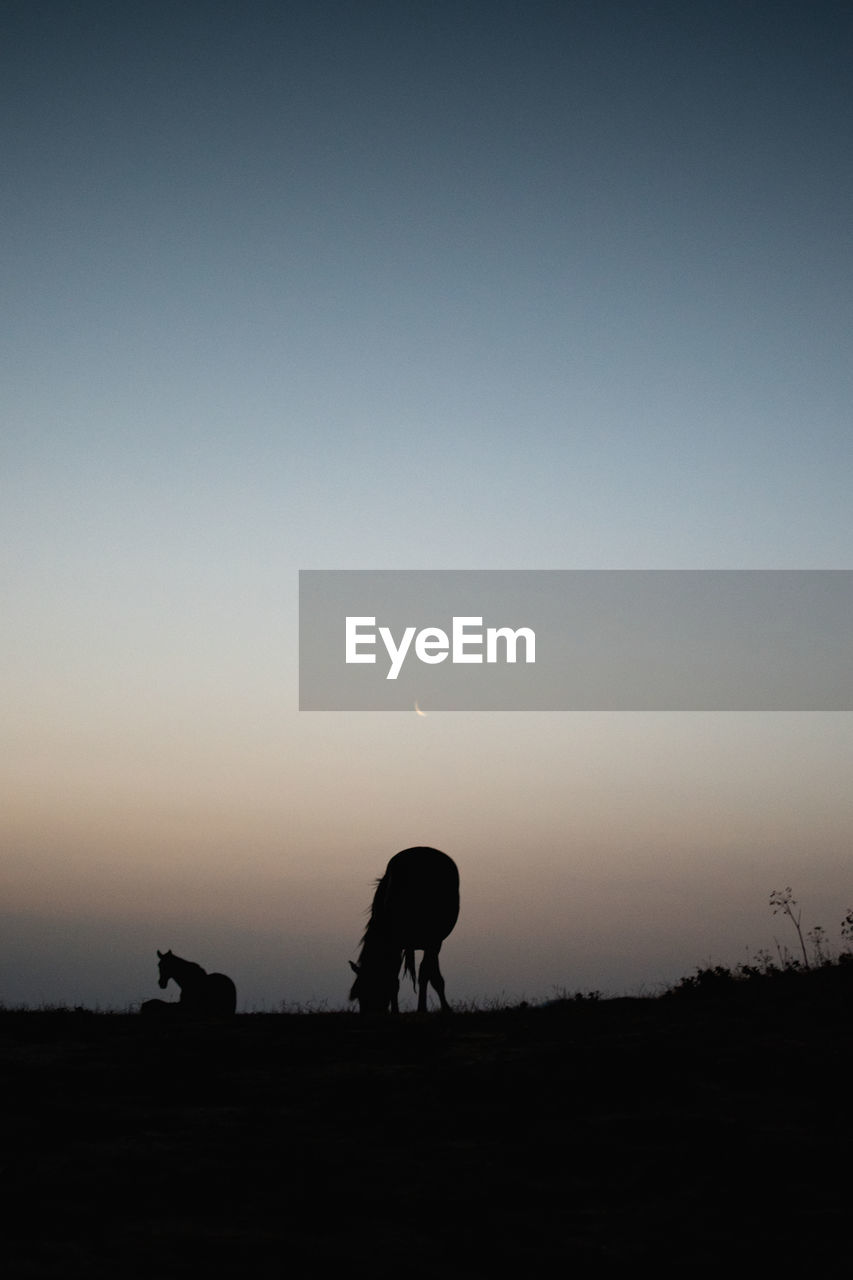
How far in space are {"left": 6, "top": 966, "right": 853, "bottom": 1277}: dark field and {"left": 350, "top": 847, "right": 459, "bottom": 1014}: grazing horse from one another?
530cm

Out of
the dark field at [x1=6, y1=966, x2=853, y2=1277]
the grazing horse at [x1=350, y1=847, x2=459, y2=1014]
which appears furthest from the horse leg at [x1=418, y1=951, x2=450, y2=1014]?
the dark field at [x1=6, y1=966, x2=853, y2=1277]

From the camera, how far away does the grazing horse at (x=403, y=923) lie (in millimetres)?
20062

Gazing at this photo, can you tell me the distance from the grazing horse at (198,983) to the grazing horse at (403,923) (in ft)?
12.6

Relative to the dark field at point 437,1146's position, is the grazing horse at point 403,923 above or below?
above

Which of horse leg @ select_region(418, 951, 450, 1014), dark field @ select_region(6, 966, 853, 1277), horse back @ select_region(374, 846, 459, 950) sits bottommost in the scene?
dark field @ select_region(6, 966, 853, 1277)

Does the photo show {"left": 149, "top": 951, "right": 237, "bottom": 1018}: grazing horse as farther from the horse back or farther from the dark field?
the dark field

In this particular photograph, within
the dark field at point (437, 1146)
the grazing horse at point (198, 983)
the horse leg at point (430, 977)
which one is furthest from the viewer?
the grazing horse at point (198, 983)

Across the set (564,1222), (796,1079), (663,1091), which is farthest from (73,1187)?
(796,1079)

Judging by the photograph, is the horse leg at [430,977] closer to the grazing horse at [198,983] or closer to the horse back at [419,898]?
the horse back at [419,898]

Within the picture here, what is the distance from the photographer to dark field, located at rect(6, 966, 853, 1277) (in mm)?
6883

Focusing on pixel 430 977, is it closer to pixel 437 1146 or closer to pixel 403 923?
pixel 403 923

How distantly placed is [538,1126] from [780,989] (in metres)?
7.38

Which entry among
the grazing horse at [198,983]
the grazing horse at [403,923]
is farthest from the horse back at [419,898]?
the grazing horse at [198,983]

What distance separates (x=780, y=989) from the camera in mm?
15828
